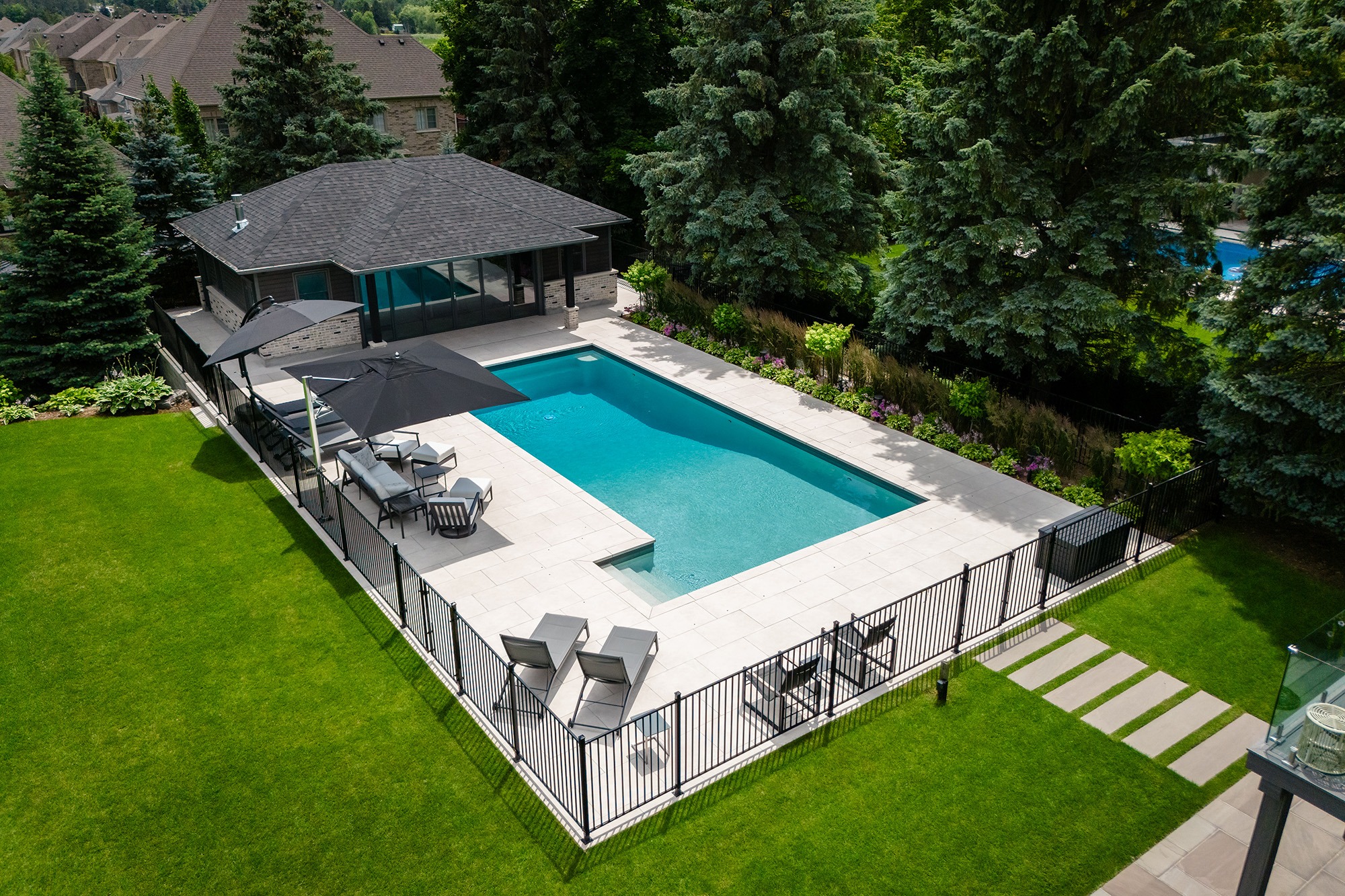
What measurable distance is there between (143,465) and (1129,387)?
822 inches

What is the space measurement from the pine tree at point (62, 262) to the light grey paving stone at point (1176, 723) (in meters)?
25.1

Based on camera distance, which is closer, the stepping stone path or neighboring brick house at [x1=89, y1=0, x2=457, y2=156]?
the stepping stone path

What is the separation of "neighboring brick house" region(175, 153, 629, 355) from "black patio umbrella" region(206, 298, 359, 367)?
176 inches

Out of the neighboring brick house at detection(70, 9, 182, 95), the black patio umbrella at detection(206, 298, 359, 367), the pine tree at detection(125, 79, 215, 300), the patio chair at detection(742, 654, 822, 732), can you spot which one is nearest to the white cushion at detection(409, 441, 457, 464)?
the black patio umbrella at detection(206, 298, 359, 367)

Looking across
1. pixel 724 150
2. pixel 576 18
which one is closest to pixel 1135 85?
pixel 724 150

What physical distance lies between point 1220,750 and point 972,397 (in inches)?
357

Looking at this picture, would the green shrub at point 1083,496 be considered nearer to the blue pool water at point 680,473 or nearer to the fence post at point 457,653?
the blue pool water at point 680,473

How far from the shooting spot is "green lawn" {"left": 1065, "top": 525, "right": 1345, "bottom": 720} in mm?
12609

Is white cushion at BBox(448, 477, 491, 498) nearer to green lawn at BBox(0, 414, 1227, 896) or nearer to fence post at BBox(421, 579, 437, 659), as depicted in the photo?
green lawn at BBox(0, 414, 1227, 896)

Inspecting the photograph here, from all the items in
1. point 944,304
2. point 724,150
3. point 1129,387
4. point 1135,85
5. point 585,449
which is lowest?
point 585,449

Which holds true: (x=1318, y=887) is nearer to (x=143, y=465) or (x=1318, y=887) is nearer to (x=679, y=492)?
(x=679, y=492)

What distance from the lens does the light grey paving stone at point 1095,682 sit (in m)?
12.1

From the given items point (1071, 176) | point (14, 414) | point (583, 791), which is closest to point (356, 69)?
point (14, 414)

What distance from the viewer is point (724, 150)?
2542 centimetres
